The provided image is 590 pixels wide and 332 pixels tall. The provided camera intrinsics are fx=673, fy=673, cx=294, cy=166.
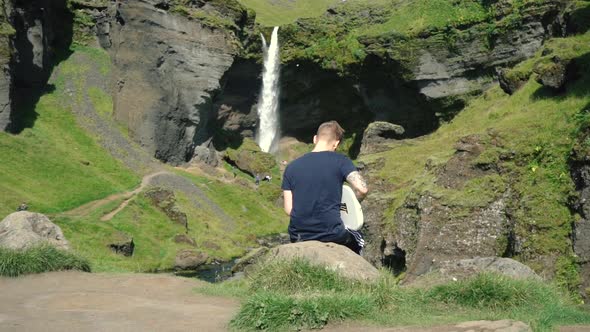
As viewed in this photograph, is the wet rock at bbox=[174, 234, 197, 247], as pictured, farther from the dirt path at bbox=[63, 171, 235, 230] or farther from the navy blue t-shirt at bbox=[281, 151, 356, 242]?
the navy blue t-shirt at bbox=[281, 151, 356, 242]

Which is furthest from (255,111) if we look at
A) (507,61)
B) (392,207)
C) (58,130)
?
(392,207)

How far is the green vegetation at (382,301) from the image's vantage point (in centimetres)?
808

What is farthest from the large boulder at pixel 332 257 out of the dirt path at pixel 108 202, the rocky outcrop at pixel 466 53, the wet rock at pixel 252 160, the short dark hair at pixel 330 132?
the wet rock at pixel 252 160

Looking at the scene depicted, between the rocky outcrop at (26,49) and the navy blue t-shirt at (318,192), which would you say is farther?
the rocky outcrop at (26,49)

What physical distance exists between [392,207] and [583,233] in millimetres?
9349

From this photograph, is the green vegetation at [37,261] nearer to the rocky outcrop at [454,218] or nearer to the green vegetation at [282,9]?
the rocky outcrop at [454,218]

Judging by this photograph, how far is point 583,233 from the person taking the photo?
1747 cm

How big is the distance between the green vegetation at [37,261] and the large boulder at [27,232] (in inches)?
30.0

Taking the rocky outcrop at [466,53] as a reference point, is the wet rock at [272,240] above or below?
below

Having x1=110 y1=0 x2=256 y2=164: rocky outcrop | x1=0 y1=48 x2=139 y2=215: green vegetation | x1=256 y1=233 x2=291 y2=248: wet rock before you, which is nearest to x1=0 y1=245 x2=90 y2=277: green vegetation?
x1=0 y1=48 x2=139 y2=215: green vegetation

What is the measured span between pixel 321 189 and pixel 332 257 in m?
0.99

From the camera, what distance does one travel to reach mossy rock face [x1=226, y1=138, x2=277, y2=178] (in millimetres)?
75188

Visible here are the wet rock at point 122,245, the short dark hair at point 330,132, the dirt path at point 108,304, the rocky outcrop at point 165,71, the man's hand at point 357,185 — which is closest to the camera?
the dirt path at point 108,304

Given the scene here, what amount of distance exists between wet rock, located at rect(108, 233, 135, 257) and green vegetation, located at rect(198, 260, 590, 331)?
34.2 m
